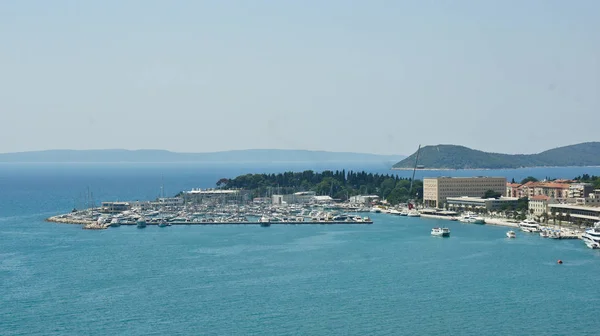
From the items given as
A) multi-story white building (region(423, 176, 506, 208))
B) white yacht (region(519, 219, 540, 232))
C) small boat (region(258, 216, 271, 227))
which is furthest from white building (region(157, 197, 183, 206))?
white yacht (region(519, 219, 540, 232))

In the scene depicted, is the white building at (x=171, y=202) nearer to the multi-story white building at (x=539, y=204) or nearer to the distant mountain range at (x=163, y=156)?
the multi-story white building at (x=539, y=204)

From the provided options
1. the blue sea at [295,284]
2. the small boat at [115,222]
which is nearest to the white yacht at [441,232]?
the blue sea at [295,284]

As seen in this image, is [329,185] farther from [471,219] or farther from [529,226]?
[529,226]

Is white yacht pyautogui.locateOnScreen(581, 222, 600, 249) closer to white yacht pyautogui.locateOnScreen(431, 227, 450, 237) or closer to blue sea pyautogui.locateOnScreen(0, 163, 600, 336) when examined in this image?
blue sea pyautogui.locateOnScreen(0, 163, 600, 336)

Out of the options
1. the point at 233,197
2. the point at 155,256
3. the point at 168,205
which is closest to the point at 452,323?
the point at 155,256

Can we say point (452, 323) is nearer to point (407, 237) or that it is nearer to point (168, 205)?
point (407, 237)

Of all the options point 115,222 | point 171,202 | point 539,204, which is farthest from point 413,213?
point 115,222
